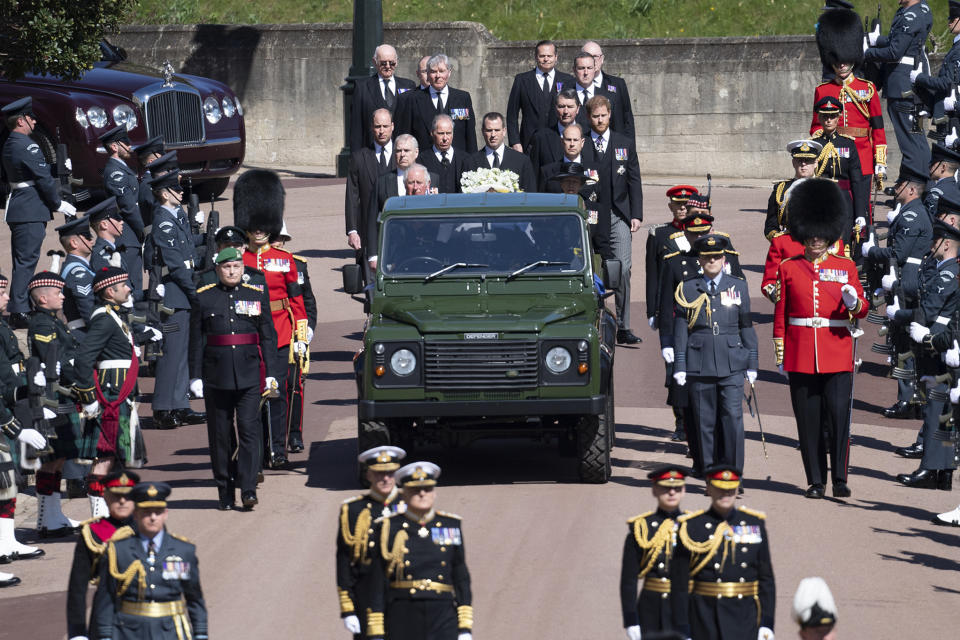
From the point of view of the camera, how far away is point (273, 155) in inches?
1224

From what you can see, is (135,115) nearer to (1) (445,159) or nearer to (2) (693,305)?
(1) (445,159)

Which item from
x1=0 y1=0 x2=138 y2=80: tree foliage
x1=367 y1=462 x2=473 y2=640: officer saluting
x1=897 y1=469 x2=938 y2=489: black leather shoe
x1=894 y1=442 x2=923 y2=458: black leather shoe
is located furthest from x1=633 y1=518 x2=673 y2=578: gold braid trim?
→ x1=0 y1=0 x2=138 y2=80: tree foliage

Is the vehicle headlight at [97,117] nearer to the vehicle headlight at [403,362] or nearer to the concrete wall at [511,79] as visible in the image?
the concrete wall at [511,79]

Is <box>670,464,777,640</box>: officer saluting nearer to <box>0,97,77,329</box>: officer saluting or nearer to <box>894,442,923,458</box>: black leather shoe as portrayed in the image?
<box>894,442,923,458</box>: black leather shoe

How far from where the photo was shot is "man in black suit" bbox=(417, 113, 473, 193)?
1783 cm

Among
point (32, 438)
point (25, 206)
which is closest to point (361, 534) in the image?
point (32, 438)

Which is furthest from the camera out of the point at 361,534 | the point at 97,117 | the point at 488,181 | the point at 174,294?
the point at 97,117

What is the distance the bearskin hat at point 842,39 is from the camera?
22.0 m

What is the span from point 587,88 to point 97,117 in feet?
21.6

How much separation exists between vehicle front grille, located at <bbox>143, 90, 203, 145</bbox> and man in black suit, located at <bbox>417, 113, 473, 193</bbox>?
6904mm

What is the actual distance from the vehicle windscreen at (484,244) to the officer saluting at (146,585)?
5.81 metres

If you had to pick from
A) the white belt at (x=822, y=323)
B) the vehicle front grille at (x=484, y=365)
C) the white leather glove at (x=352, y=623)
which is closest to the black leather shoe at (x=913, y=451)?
the white belt at (x=822, y=323)

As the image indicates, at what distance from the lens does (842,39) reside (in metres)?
22.1

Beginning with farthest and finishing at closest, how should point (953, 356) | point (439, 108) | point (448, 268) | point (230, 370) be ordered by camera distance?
point (439, 108)
point (448, 268)
point (230, 370)
point (953, 356)
